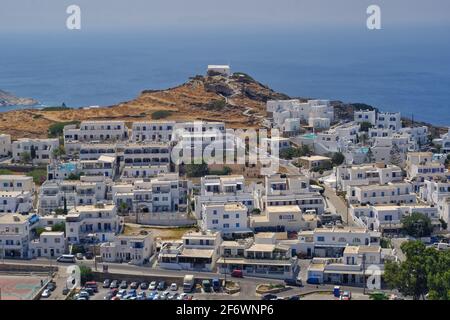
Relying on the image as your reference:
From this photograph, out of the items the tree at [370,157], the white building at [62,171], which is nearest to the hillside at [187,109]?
the tree at [370,157]

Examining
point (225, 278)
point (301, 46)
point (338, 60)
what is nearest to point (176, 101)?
point (225, 278)

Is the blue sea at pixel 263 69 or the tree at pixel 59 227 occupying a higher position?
the blue sea at pixel 263 69

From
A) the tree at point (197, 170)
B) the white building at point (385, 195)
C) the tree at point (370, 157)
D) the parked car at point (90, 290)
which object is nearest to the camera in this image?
the parked car at point (90, 290)

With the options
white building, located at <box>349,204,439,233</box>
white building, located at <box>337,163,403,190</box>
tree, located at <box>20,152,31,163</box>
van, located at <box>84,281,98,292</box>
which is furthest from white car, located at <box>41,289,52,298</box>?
tree, located at <box>20,152,31,163</box>

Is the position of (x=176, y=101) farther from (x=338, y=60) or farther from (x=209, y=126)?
(x=338, y=60)

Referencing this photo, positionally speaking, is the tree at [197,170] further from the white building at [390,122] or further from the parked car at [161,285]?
the white building at [390,122]

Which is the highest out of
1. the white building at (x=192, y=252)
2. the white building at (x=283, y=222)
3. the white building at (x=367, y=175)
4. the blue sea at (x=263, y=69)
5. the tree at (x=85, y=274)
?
the blue sea at (x=263, y=69)

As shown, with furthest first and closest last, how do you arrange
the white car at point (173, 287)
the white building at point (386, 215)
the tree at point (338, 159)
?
the tree at point (338, 159) < the white building at point (386, 215) < the white car at point (173, 287)
